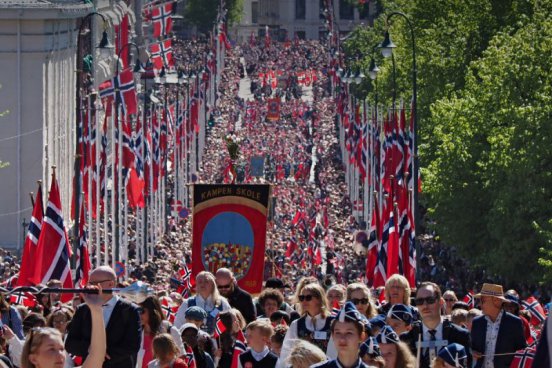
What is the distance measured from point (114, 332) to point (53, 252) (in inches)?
518

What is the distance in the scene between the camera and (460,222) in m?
50.4

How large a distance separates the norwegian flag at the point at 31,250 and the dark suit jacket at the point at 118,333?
462 inches

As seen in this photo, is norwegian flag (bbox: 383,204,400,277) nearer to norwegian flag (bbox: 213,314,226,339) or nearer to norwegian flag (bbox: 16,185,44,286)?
norwegian flag (bbox: 16,185,44,286)

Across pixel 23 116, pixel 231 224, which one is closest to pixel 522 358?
pixel 231 224

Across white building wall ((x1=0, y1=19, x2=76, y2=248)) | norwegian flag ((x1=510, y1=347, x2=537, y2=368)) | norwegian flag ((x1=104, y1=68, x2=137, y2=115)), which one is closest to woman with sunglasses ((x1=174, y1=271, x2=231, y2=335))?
norwegian flag ((x1=510, y1=347, x2=537, y2=368))

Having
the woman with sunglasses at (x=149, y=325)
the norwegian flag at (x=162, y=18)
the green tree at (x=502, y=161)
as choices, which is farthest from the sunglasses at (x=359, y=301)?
the norwegian flag at (x=162, y=18)

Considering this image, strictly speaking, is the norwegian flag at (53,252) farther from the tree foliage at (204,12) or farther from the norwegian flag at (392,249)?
the tree foliage at (204,12)

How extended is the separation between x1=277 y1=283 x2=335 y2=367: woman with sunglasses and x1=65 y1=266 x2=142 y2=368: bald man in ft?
6.97

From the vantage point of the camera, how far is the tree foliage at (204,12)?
176 m

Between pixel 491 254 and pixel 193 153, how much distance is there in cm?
3336

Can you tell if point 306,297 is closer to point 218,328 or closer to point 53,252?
point 218,328

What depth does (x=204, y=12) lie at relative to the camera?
581 feet

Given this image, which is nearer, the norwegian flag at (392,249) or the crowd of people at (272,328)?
the crowd of people at (272,328)

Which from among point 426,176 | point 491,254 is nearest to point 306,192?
point 426,176
